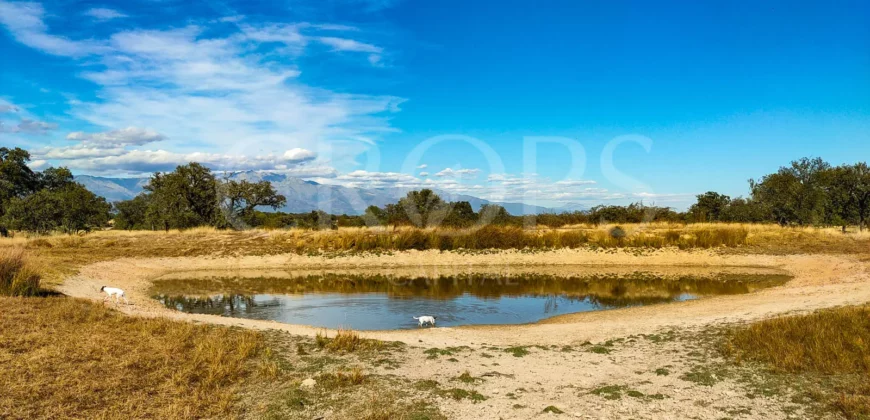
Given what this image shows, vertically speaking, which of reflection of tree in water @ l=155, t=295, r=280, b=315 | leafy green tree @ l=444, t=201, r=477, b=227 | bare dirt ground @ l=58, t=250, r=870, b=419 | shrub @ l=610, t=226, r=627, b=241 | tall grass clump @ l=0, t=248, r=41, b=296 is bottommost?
reflection of tree in water @ l=155, t=295, r=280, b=315

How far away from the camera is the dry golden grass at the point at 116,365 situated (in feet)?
20.3

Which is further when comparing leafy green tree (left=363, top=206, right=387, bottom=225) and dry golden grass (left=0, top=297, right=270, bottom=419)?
leafy green tree (left=363, top=206, right=387, bottom=225)

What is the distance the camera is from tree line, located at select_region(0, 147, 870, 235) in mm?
39938

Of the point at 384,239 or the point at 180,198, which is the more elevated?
the point at 180,198

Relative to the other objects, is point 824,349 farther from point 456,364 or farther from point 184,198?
point 184,198

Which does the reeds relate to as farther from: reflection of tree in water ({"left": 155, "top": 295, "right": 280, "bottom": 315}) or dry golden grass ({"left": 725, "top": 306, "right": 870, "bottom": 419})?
dry golden grass ({"left": 725, "top": 306, "right": 870, "bottom": 419})

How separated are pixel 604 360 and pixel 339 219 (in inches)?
1619

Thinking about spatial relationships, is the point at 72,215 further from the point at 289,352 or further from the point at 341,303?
the point at 289,352

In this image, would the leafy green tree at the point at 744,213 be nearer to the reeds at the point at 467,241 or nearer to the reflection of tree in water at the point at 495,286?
the reeds at the point at 467,241

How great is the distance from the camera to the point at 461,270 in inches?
1092

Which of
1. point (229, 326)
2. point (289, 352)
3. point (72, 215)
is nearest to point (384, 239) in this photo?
point (229, 326)

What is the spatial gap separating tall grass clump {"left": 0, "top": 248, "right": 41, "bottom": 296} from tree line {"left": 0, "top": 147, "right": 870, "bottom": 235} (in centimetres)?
2432

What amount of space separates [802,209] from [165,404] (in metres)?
49.5

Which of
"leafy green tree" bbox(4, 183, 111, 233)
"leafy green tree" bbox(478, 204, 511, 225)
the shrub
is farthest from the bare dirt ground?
"leafy green tree" bbox(478, 204, 511, 225)
